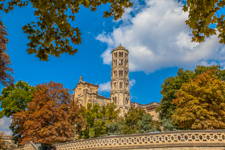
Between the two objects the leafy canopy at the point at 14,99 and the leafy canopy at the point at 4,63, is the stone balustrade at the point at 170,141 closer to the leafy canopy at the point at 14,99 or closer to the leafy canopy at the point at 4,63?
the leafy canopy at the point at 4,63

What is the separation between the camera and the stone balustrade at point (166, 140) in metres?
14.1

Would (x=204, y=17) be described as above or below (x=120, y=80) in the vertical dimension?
below

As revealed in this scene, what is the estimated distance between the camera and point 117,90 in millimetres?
64062

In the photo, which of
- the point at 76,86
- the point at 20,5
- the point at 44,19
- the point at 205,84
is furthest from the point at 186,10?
the point at 76,86

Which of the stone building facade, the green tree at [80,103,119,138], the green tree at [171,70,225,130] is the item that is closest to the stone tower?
the stone building facade

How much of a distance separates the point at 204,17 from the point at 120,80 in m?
60.7

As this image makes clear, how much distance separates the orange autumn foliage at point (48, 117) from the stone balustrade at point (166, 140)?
762 centimetres

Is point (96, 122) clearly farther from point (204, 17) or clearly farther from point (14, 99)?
point (204, 17)

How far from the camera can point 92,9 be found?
6473mm

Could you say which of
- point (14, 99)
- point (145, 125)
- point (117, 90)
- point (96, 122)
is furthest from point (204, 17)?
point (117, 90)

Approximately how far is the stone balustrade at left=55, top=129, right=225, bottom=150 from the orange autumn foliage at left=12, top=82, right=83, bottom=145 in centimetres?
762

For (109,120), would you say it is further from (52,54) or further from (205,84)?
(52,54)

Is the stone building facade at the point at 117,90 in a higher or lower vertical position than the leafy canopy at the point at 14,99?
higher

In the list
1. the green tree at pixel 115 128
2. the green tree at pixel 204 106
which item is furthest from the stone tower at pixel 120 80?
the green tree at pixel 204 106
